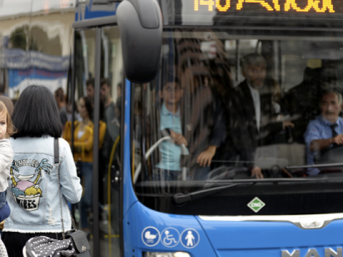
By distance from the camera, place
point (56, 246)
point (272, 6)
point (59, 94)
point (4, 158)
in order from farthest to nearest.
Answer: point (59, 94) → point (272, 6) → point (56, 246) → point (4, 158)

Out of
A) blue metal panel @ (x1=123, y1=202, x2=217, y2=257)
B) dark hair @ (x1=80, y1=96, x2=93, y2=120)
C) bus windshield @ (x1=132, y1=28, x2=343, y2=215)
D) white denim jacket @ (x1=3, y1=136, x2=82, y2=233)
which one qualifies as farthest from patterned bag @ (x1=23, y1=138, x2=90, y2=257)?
dark hair @ (x1=80, y1=96, x2=93, y2=120)

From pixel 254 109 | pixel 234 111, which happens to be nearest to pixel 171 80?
pixel 234 111

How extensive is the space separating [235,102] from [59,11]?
2.04 m

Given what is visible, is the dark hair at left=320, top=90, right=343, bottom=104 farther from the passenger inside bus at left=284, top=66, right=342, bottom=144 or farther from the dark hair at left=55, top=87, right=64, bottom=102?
the dark hair at left=55, top=87, right=64, bottom=102

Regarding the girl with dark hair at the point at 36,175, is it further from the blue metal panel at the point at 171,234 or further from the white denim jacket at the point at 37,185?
the blue metal panel at the point at 171,234

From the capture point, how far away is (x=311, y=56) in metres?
3.70

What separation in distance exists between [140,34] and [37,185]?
1120 millimetres

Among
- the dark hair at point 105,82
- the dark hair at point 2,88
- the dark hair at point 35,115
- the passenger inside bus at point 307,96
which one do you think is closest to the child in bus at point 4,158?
the dark hair at point 35,115

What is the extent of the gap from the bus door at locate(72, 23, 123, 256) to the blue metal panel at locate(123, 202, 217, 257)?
0.30m

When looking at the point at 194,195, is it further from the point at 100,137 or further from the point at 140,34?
the point at 140,34

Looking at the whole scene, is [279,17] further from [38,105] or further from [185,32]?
[38,105]

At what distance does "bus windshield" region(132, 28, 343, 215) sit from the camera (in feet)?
11.6

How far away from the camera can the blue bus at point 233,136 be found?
349 cm

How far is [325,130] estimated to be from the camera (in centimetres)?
375
